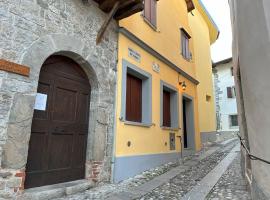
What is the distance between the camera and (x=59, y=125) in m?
4.41

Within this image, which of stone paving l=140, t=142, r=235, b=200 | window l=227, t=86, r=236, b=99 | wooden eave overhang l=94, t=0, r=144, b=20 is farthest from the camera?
→ window l=227, t=86, r=236, b=99

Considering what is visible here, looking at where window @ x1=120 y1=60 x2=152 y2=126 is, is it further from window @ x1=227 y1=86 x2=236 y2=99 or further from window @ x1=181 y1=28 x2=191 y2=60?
window @ x1=227 y1=86 x2=236 y2=99

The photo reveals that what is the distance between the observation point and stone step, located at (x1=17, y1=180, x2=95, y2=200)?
360 cm

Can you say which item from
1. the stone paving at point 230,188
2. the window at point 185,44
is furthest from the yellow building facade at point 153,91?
the stone paving at point 230,188

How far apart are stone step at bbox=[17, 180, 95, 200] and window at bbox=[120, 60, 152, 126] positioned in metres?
2.19

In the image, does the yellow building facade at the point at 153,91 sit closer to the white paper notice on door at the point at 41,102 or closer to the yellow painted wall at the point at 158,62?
the yellow painted wall at the point at 158,62

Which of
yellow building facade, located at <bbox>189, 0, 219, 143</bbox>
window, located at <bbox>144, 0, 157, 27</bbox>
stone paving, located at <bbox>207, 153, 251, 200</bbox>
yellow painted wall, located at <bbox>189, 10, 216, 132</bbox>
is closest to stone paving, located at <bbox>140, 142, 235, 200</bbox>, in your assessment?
stone paving, located at <bbox>207, 153, 251, 200</bbox>

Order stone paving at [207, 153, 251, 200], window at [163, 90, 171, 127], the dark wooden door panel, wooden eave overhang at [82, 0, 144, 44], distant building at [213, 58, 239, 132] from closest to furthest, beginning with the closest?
the dark wooden door panel
stone paving at [207, 153, 251, 200]
wooden eave overhang at [82, 0, 144, 44]
window at [163, 90, 171, 127]
distant building at [213, 58, 239, 132]

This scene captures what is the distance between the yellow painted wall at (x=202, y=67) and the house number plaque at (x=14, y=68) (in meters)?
11.6

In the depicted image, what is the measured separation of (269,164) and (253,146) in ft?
2.39

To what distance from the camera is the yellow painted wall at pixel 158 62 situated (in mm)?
5891

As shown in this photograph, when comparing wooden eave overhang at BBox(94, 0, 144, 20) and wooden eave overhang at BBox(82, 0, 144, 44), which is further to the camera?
wooden eave overhang at BBox(94, 0, 144, 20)

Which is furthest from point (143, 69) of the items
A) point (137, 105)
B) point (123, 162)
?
point (123, 162)

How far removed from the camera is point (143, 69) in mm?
6879
